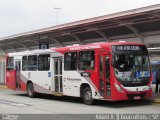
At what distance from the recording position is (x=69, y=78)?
18875mm

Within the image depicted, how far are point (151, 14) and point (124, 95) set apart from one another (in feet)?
13.1

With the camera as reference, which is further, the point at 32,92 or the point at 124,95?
the point at 32,92

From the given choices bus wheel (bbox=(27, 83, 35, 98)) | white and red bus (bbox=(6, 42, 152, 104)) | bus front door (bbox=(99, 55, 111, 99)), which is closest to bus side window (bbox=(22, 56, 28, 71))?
bus wheel (bbox=(27, 83, 35, 98))

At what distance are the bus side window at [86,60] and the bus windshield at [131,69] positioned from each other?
4.33ft

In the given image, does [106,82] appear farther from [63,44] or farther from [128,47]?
[63,44]

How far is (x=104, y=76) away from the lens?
16656 mm

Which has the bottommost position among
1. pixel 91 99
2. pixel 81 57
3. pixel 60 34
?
pixel 91 99

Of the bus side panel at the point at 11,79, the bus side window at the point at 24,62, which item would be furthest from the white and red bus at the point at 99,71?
the bus side panel at the point at 11,79

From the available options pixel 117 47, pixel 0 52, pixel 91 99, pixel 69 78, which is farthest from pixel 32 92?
pixel 0 52

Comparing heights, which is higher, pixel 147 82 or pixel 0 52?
pixel 0 52

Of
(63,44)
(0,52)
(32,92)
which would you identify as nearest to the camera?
(32,92)

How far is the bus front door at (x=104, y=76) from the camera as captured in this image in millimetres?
16484

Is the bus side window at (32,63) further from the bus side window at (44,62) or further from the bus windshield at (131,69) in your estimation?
the bus windshield at (131,69)

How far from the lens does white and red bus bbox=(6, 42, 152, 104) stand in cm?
1634
